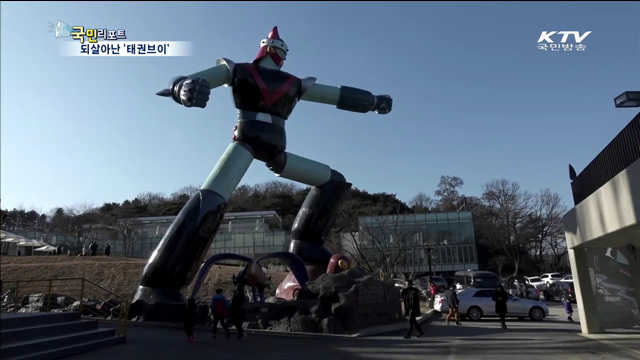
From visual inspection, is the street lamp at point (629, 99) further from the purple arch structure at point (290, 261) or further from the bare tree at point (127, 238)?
the bare tree at point (127, 238)

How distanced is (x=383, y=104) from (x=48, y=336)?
11.5 m

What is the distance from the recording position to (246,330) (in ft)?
37.7

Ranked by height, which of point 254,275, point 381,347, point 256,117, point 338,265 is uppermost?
point 256,117

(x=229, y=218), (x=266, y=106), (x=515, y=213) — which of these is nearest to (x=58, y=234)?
(x=229, y=218)

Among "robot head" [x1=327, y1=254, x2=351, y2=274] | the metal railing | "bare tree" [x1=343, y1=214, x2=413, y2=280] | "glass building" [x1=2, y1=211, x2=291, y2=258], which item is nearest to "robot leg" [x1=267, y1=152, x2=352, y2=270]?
"robot head" [x1=327, y1=254, x2=351, y2=274]

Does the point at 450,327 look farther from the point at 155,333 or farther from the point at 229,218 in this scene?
the point at 229,218

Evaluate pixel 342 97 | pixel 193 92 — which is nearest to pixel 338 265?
pixel 342 97

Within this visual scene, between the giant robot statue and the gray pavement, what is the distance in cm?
167

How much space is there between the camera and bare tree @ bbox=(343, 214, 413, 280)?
27656 millimetres

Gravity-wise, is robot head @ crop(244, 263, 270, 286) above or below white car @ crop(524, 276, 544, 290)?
above

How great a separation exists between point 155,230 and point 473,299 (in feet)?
152

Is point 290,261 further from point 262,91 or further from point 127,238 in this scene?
point 127,238

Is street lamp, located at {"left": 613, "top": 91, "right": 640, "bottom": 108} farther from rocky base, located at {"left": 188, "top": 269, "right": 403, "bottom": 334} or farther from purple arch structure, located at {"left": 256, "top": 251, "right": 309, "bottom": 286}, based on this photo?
purple arch structure, located at {"left": 256, "top": 251, "right": 309, "bottom": 286}

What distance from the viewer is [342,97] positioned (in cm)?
1480
